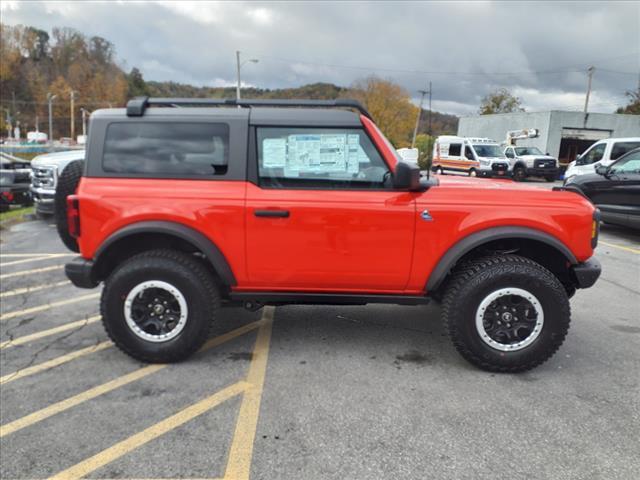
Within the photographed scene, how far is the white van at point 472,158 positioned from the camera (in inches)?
828

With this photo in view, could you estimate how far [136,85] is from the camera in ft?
372

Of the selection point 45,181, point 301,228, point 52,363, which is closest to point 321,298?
point 301,228

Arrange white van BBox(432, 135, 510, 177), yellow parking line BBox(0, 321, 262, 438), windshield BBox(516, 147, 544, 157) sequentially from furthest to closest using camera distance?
windshield BBox(516, 147, 544, 157)
white van BBox(432, 135, 510, 177)
yellow parking line BBox(0, 321, 262, 438)

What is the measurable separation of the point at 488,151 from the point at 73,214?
21.7 metres

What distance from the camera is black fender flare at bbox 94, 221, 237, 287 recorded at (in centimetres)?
324

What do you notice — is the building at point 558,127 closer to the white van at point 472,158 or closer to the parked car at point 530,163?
the parked car at point 530,163

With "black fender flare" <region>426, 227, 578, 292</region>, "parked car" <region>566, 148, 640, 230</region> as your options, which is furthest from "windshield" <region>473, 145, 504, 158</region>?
"black fender flare" <region>426, 227, 578, 292</region>

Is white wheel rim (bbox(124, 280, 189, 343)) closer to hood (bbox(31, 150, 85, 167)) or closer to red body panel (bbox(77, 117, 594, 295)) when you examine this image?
red body panel (bbox(77, 117, 594, 295))

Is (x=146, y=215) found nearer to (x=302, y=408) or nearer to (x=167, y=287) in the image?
(x=167, y=287)

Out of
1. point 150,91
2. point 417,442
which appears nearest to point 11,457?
point 417,442

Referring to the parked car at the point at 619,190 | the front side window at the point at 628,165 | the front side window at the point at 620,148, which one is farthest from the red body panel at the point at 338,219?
the front side window at the point at 620,148

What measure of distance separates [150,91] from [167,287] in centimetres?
A: 12557

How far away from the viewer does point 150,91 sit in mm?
114938

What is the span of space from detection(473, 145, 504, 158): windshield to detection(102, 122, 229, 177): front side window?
20.7 metres
